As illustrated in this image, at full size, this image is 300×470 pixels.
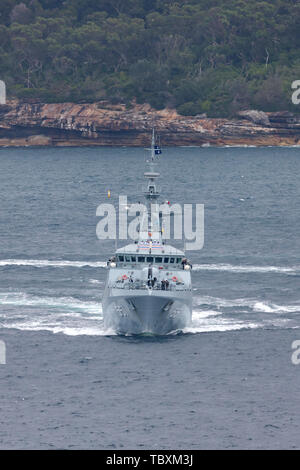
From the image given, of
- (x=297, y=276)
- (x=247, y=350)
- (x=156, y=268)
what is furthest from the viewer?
(x=297, y=276)

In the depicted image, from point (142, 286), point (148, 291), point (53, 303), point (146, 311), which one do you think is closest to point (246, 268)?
point (53, 303)

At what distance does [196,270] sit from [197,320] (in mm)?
24333

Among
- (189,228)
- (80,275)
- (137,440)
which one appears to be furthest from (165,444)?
(189,228)

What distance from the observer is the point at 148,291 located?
319ft

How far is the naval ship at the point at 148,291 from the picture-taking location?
318 ft

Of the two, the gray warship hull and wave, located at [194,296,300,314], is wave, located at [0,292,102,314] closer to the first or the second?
the gray warship hull

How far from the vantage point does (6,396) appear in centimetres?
8112

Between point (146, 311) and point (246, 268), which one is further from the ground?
point (246, 268)

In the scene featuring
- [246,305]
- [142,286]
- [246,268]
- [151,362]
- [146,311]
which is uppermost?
[142,286]

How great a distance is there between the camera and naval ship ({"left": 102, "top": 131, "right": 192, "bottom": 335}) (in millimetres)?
97062

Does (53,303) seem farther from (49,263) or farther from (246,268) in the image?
(246,268)

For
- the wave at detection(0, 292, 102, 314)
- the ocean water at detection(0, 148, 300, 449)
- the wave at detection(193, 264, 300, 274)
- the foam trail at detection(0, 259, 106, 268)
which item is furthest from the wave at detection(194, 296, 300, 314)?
Answer: the foam trail at detection(0, 259, 106, 268)

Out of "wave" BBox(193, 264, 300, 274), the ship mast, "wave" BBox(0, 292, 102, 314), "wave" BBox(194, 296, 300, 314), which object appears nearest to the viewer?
"wave" BBox(194, 296, 300, 314)
